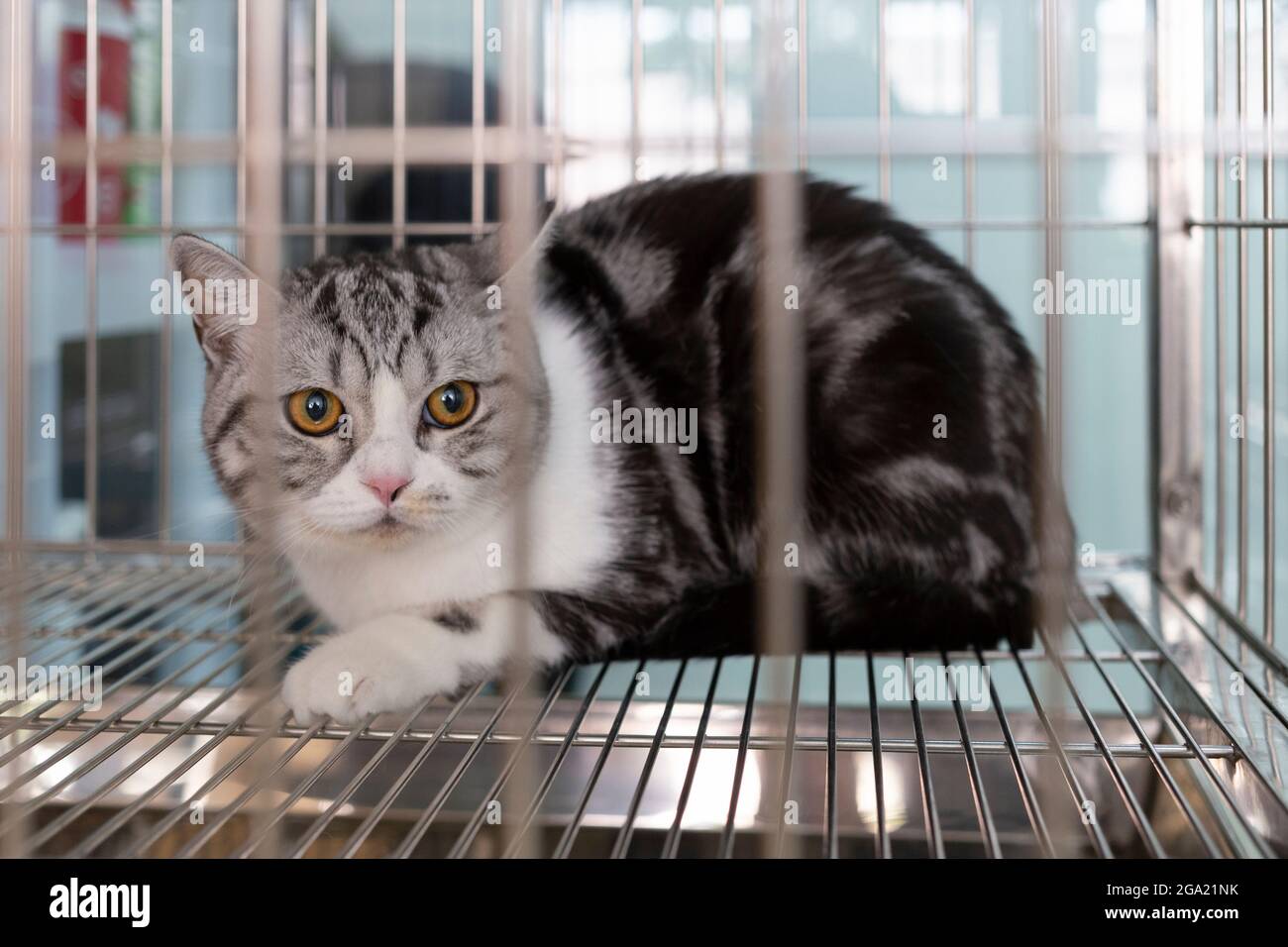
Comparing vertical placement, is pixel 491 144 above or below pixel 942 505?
above

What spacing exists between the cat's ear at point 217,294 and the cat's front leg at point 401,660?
0.31 m

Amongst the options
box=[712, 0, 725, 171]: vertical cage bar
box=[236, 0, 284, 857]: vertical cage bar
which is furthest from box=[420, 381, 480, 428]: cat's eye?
box=[712, 0, 725, 171]: vertical cage bar

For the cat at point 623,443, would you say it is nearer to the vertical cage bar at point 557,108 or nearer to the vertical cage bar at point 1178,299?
the vertical cage bar at point 557,108

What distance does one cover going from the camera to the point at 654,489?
4.19ft

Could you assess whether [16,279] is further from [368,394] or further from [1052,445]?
[1052,445]

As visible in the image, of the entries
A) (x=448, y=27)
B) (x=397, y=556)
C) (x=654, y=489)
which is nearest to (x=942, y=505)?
(x=654, y=489)

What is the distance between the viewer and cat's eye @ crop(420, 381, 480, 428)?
3.67 ft

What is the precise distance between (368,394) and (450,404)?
3.0 inches

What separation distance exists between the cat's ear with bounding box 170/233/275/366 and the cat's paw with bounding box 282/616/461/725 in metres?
0.31

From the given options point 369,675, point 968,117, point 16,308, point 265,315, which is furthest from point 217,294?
point 968,117

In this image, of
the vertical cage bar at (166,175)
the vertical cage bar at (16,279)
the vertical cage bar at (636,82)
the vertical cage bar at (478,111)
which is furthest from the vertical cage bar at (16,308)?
the vertical cage bar at (636,82)
